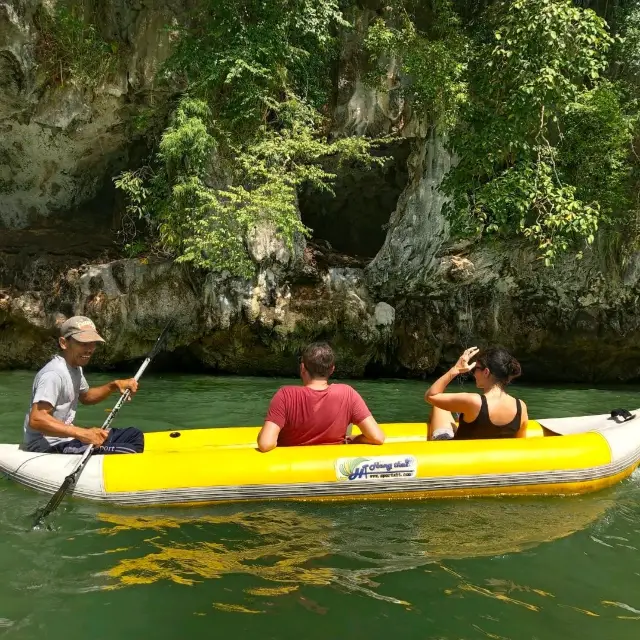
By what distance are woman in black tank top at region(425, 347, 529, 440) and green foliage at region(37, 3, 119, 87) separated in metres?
8.67

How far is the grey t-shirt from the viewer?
4.10 meters

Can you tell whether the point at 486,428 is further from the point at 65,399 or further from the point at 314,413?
the point at 65,399

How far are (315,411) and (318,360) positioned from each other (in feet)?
1.33

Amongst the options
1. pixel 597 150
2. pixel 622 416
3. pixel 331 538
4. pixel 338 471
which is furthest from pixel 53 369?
pixel 597 150

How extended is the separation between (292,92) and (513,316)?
6047mm

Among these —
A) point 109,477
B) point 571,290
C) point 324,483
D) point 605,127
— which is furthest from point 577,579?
point 571,290

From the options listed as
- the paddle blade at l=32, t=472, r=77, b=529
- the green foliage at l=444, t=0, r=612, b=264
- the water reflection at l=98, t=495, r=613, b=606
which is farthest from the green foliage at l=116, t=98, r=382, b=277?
the water reflection at l=98, t=495, r=613, b=606

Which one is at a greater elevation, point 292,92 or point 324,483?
point 292,92

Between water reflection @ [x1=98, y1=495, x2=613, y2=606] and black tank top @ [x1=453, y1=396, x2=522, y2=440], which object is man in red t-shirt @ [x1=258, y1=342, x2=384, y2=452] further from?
black tank top @ [x1=453, y1=396, x2=522, y2=440]

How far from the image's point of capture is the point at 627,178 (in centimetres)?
991

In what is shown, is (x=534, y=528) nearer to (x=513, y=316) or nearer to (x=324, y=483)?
(x=324, y=483)

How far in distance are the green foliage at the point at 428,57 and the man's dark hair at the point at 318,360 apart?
6.94 metres

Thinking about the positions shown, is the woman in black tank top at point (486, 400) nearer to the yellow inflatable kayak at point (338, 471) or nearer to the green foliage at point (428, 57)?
the yellow inflatable kayak at point (338, 471)

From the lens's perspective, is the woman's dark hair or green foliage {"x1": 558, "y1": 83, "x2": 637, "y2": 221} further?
green foliage {"x1": 558, "y1": 83, "x2": 637, "y2": 221}
